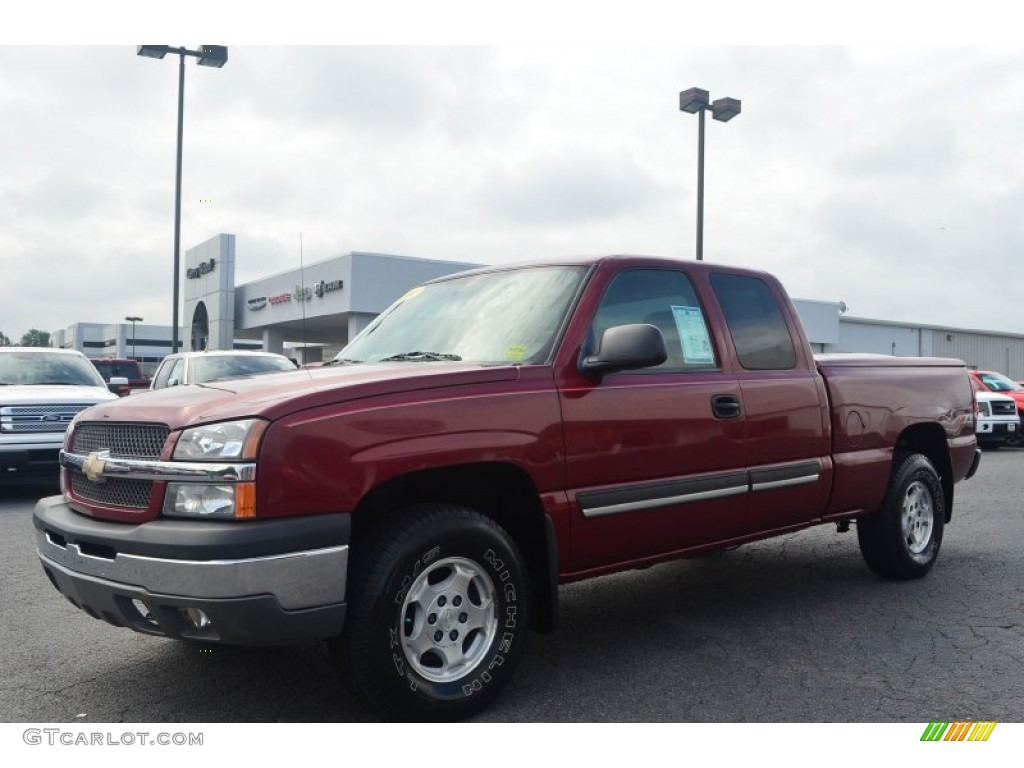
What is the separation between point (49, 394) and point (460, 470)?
776 centimetres

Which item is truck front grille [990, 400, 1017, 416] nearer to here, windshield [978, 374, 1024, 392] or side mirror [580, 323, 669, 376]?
windshield [978, 374, 1024, 392]

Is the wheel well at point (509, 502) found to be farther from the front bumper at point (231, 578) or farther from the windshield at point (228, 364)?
the windshield at point (228, 364)

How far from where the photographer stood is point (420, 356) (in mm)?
4406

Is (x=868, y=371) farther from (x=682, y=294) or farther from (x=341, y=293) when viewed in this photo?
(x=341, y=293)

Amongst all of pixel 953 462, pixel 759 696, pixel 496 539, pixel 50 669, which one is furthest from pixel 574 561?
pixel 953 462

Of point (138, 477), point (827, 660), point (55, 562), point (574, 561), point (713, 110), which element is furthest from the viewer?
point (713, 110)

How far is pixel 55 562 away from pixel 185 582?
92 cm

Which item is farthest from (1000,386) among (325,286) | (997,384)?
(325,286)

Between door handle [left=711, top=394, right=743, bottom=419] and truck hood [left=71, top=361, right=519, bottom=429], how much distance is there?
122 cm

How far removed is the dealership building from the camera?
103ft

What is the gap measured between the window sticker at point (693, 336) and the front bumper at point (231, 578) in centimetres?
210

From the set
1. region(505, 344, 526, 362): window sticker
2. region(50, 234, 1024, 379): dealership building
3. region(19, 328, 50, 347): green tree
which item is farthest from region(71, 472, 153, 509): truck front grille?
region(19, 328, 50, 347): green tree

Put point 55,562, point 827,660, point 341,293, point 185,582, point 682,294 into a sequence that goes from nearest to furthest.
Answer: point 185,582 → point 55,562 → point 827,660 → point 682,294 → point 341,293

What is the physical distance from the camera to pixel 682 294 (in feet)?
15.8
